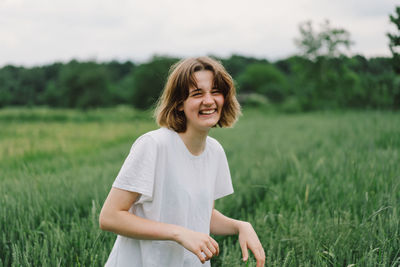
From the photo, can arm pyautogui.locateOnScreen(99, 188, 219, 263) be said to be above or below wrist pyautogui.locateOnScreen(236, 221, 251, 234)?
above

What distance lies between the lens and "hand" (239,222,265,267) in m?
1.28

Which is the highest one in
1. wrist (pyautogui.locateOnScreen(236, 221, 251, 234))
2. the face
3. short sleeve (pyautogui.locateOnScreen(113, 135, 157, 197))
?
the face

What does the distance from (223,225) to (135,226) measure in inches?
19.3

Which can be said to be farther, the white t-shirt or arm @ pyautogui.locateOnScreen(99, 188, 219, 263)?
the white t-shirt

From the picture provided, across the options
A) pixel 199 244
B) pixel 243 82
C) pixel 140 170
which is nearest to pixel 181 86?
pixel 140 170

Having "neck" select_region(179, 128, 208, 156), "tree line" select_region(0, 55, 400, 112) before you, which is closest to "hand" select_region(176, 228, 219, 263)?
"neck" select_region(179, 128, 208, 156)

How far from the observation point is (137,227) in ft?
4.00

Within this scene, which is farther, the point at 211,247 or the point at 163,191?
the point at 163,191

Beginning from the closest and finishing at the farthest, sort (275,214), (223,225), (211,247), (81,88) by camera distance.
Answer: (211,247) → (223,225) → (275,214) → (81,88)

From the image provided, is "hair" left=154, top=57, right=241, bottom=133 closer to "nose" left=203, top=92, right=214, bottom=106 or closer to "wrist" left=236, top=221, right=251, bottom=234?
"nose" left=203, top=92, right=214, bottom=106

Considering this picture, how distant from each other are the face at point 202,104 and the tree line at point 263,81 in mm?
576

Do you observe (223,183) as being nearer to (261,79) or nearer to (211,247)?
(211,247)

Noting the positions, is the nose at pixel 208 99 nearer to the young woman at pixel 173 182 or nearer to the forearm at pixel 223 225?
the young woman at pixel 173 182

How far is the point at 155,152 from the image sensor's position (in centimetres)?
129
